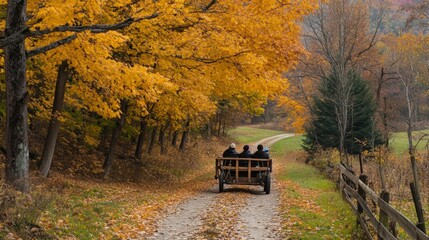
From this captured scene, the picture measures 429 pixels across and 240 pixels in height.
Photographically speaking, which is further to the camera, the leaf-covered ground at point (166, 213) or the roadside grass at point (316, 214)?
the roadside grass at point (316, 214)

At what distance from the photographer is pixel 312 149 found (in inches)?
1326

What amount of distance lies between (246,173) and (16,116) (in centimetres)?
894

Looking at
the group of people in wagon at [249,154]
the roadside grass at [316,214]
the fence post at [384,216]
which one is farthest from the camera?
the group of people in wagon at [249,154]

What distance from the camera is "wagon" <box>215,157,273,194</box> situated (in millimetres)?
16469

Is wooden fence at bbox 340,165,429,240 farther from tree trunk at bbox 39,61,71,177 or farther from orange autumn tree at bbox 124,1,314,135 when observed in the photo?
tree trunk at bbox 39,61,71,177

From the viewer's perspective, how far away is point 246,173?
16812 mm

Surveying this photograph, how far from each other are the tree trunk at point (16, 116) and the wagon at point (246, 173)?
782cm

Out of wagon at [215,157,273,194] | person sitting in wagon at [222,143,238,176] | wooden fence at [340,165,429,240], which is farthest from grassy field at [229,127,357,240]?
person sitting in wagon at [222,143,238,176]

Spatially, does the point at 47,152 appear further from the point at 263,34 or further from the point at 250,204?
the point at 263,34

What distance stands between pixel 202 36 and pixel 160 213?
5.84 metres

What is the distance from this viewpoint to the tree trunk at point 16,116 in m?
9.73

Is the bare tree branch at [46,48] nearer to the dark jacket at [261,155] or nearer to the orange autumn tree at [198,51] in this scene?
the orange autumn tree at [198,51]

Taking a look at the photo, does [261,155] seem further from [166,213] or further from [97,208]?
[97,208]

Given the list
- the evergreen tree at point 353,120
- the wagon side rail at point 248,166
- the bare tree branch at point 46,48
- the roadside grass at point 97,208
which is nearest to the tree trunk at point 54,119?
the roadside grass at point 97,208
